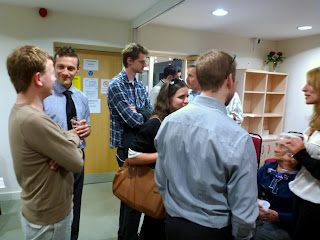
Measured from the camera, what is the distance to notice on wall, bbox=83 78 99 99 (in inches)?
139

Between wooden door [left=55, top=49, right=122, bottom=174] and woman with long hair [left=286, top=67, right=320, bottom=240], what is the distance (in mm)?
2842

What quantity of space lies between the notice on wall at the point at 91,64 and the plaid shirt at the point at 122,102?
173 centimetres

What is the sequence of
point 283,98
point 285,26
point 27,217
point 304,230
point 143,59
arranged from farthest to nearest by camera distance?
point 283,98
point 285,26
point 143,59
point 304,230
point 27,217

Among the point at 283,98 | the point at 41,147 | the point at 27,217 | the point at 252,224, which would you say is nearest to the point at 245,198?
the point at 252,224

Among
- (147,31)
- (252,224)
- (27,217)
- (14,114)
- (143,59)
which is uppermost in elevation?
(147,31)

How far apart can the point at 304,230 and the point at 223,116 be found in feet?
2.97

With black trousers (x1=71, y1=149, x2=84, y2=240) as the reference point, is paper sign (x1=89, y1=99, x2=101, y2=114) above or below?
above

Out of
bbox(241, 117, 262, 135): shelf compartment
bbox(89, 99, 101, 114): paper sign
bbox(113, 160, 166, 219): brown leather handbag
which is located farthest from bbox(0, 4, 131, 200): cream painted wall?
bbox(241, 117, 262, 135): shelf compartment

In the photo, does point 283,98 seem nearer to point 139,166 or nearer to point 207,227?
point 139,166

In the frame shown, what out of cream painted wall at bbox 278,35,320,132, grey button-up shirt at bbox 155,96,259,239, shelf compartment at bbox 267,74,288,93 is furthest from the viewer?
shelf compartment at bbox 267,74,288,93

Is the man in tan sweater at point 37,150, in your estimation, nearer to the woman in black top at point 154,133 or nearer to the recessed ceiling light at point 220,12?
the woman in black top at point 154,133

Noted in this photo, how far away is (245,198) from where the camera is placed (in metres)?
0.90

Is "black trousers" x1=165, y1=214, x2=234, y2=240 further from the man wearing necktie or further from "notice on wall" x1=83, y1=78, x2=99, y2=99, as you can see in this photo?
"notice on wall" x1=83, y1=78, x2=99, y2=99

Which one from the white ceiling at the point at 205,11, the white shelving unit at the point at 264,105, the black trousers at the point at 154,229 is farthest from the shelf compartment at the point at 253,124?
the black trousers at the point at 154,229
